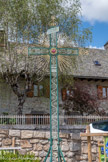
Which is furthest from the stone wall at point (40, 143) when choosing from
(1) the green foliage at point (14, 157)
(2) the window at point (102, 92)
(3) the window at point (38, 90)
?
(2) the window at point (102, 92)

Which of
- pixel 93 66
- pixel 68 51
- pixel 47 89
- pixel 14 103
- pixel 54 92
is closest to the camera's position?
pixel 54 92

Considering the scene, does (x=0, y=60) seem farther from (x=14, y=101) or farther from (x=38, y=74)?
(x=14, y=101)

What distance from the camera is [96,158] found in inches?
368

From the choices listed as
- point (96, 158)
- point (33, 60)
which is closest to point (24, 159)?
point (96, 158)

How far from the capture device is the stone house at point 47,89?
1928 cm

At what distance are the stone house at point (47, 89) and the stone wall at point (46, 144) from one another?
817 centimetres

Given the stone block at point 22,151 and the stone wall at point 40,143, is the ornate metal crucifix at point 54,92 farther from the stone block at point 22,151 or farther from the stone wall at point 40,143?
the stone block at point 22,151

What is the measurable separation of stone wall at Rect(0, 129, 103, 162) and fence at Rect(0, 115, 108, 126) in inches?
160

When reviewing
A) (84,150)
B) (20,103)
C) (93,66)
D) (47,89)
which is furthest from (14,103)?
(84,150)

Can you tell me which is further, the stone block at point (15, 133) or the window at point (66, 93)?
the window at point (66, 93)

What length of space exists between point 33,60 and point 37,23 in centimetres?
230

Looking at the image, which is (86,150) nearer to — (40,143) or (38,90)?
(40,143)

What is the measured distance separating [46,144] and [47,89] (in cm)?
1023

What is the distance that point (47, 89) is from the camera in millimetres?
19750
